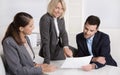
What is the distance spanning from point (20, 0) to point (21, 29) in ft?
6.29

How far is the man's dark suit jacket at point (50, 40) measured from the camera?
2412 millimetres

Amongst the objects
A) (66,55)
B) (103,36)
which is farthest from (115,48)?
(66,55)

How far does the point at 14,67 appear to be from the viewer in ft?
6.46

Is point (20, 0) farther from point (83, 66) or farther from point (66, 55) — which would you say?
point (83, 66)

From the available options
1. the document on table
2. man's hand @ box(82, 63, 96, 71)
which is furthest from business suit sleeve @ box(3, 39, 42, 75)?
man's hand @ box(82, 63, 96, 71)

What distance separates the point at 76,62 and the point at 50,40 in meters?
0.42

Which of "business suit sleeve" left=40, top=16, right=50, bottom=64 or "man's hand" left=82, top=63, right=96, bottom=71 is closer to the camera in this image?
"man's hand" left=82, top=63, right=96, bottom=71

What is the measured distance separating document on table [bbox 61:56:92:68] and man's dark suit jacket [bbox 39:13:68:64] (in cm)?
20

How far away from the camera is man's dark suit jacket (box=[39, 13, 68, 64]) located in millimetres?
2412

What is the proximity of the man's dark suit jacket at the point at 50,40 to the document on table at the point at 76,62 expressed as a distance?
203 millimetres

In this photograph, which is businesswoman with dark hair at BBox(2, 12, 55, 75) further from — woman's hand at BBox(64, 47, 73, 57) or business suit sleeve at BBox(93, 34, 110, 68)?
business suit sleeve at BBox(93, 34, 110, 68)

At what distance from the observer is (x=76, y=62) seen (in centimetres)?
224

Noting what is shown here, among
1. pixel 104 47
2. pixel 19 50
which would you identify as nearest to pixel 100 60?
pixel 104 47

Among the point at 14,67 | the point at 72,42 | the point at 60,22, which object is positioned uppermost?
the point at 60,22
